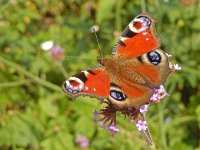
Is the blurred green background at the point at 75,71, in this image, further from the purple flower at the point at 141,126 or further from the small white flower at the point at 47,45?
the purple flower at the point at 141,126

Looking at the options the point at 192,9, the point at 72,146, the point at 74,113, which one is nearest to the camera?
the point at 72,146

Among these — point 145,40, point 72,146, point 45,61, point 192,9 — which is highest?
point 192,9

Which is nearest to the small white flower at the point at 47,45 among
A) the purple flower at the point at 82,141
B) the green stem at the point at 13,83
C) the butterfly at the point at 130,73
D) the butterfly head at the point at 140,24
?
the green stem at the point at 13,83

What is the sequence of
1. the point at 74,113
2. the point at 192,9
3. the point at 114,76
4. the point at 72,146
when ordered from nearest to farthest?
the point at 114,76, the point at 72,146, the point at 74,113, the point at 192,9

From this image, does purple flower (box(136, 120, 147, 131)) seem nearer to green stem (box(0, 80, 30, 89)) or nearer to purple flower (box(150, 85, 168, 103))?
purple flower (box(150, 85, 168, 103))

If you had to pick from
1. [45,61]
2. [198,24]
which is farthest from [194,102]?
[45,61]

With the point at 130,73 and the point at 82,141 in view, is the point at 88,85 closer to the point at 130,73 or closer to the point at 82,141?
the point at 130,73

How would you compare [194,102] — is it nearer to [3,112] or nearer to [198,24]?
[198,24]

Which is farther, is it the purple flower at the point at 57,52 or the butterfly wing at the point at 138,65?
the purple flower at the point at 57,52
